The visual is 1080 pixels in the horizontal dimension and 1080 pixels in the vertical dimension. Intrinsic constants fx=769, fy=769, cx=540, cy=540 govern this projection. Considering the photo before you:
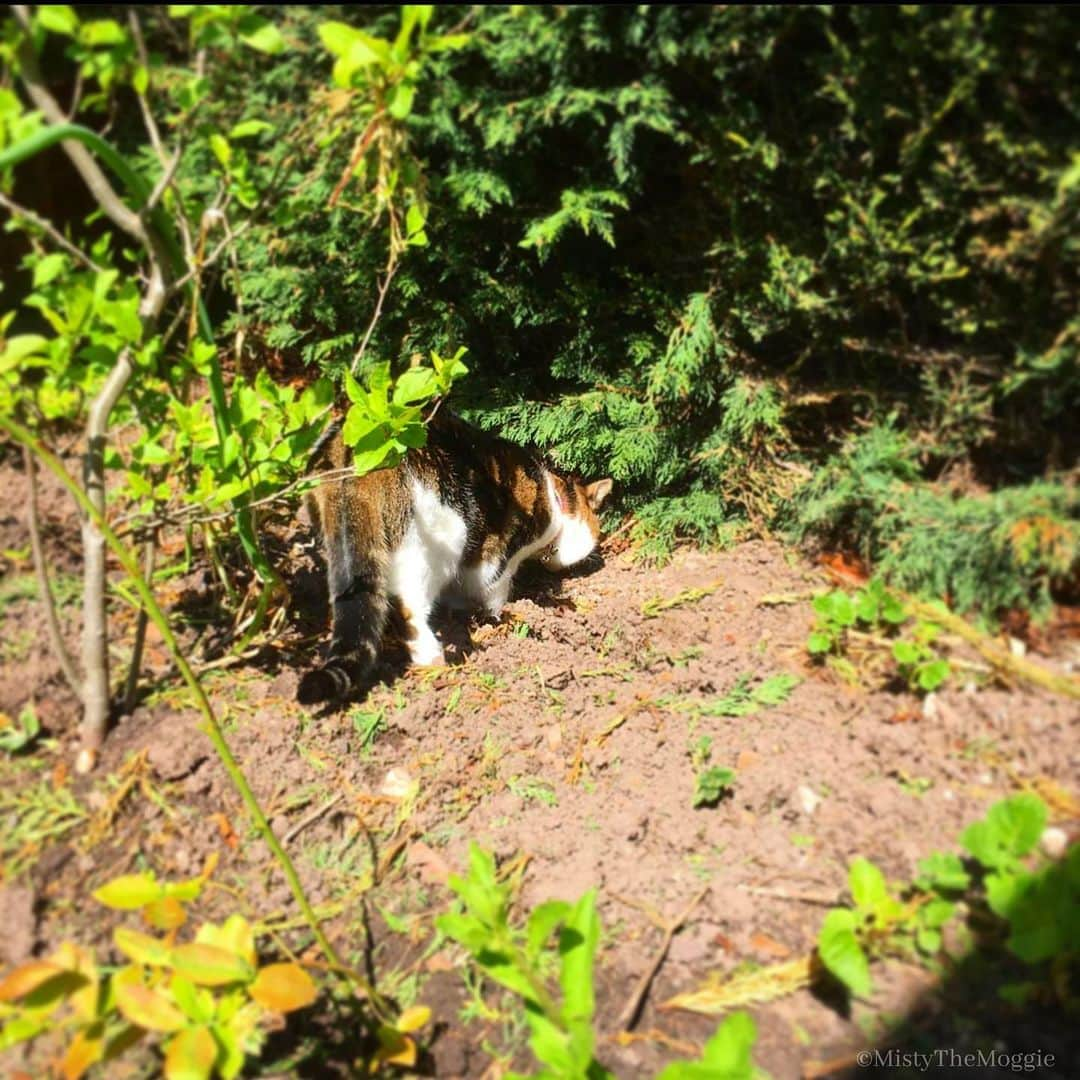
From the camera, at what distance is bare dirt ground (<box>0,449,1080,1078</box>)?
65.5 inches

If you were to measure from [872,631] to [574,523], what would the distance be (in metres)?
1.55

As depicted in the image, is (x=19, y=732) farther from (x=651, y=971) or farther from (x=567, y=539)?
(x=567, y=539)

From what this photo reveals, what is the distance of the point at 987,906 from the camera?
1652 mm

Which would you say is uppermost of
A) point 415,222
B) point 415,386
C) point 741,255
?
point 741,255

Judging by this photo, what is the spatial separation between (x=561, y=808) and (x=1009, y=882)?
1.06m

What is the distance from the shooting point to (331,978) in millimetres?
1752

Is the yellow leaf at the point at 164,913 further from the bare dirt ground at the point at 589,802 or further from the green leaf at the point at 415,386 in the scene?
the green leaf at the point at 415,386

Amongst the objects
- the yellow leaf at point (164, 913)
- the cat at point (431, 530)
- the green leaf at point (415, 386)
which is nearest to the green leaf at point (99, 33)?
the green leaf at point (415, 386)

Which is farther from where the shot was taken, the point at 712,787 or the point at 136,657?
the point at 136,657

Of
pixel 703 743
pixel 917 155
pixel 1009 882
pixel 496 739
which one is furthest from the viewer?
pixel 496 739

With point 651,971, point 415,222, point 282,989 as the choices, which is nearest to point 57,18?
point 415,222

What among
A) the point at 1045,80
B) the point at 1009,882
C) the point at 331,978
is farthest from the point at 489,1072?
the point at 1045,80

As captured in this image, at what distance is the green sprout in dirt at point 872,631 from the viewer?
78.4 inches

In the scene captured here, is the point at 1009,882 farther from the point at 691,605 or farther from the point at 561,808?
the point at 691,605
